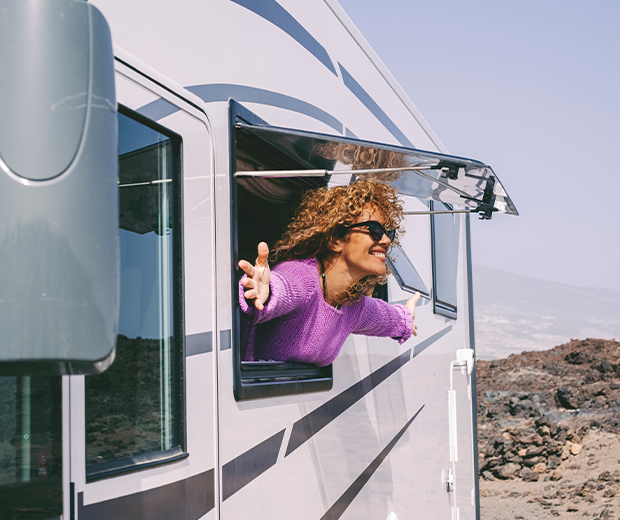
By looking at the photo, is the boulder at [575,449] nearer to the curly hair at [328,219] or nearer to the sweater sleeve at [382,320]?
the sweater sleeve at [382,320]

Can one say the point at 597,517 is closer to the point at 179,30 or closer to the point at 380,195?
the point at 380,195

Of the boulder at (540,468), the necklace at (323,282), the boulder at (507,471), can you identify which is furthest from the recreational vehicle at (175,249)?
the boulder at (540,468)

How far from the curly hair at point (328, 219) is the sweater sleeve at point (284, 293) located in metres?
0.10

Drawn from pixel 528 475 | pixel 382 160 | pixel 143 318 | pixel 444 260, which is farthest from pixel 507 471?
pixel 143 318

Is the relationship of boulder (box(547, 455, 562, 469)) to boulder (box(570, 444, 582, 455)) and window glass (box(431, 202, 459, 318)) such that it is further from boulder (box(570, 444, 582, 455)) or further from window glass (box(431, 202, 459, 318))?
window glass (box(431, 202, 459, 318))

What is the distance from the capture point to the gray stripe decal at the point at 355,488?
226 cm

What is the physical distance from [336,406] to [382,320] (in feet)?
1.34

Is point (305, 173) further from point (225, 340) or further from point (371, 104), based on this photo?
point (371, 104)

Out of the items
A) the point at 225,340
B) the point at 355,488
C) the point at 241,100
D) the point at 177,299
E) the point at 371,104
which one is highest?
the point at 371,104

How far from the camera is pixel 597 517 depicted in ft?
34.3

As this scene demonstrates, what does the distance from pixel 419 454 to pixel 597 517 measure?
27.6ft

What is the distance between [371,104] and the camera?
3.11 m

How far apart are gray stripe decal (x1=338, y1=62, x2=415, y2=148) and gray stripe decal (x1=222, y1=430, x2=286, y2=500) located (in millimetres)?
1469

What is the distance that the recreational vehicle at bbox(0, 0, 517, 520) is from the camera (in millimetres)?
810
